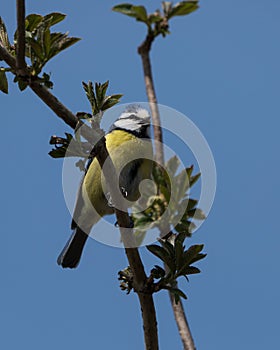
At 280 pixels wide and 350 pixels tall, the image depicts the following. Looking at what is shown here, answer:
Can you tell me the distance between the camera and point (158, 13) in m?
1.26

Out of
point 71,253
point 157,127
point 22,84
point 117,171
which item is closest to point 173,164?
point 157,127

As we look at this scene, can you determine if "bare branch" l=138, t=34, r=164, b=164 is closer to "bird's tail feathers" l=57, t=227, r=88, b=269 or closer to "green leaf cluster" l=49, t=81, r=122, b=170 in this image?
"green leaf cluster" l=49, t=81, r=122, b=170

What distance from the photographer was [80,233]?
4395 millimetres

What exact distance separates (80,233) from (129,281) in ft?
8.40

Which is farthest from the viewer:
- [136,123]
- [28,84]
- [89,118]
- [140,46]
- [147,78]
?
[136,123]

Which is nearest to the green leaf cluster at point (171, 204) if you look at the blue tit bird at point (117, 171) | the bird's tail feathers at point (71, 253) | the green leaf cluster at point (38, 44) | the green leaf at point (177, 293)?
the green leaf at point (177, 293)

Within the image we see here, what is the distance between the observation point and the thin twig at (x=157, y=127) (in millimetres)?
1201

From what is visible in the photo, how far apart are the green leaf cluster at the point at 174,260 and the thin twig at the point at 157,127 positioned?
7 centimetres

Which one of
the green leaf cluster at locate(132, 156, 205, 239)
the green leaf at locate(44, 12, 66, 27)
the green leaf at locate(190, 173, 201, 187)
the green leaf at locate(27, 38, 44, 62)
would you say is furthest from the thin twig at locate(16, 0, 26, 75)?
the green leaf at locate(190, 173, 201, 187)

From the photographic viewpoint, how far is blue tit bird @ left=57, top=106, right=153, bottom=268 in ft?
12.0

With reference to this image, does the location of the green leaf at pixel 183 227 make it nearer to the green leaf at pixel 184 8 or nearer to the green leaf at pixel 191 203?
the green leaf at pixel 191 203

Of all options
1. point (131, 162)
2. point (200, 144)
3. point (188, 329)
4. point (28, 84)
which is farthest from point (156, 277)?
point (131, 162)

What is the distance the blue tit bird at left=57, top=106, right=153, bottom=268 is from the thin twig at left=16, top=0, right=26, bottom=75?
1.95 metres

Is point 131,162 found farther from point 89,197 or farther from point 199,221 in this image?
point 199,221
